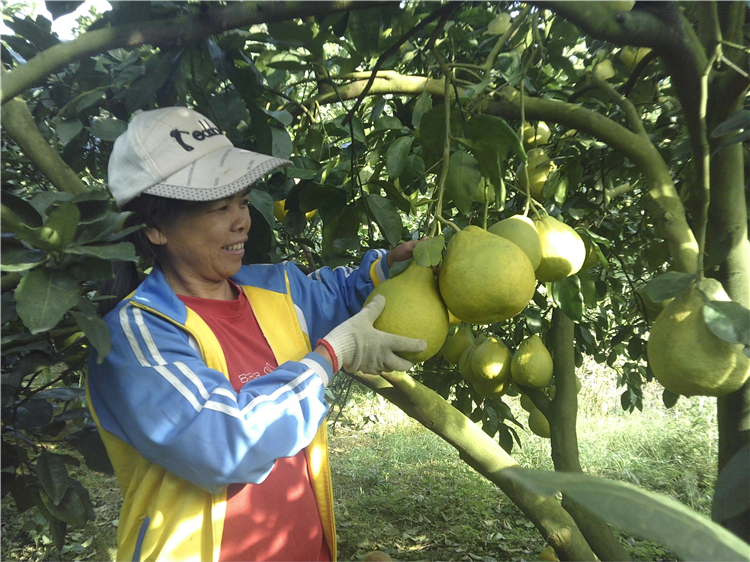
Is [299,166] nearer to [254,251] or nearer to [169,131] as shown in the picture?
[254,251]

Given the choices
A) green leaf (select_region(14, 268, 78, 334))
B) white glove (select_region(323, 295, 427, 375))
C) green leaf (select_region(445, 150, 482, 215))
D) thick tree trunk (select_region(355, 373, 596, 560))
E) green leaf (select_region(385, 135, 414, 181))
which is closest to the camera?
green leaf (select_region(14, 268, 78, 334))

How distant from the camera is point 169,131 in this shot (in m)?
1.38

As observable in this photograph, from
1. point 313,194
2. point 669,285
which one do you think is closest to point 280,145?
point 313,194

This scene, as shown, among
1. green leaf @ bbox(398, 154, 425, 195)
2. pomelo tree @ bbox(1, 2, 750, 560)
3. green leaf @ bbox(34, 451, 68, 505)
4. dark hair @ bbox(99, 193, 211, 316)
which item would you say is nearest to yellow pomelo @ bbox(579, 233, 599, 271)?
pomelo tree @ bbox(1, 2, 750, 560)

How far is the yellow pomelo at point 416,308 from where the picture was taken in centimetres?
Result: 116

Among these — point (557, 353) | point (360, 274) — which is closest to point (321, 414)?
point (360, 274)

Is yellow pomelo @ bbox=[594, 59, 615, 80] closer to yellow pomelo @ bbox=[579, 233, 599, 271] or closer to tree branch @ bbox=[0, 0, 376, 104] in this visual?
yellow pomelo @ bbox=[579, 233, 599, 271]

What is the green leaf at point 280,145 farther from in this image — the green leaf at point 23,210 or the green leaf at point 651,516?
the green leaf at point 651,516

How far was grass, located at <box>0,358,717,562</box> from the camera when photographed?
13.4ft

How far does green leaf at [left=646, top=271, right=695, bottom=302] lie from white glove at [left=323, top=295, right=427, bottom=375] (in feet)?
1.69

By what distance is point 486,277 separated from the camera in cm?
104

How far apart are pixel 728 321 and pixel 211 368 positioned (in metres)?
0.97

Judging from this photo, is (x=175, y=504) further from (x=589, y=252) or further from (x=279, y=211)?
(x=589, y=252)

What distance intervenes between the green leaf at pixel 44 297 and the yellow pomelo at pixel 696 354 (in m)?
0.95
